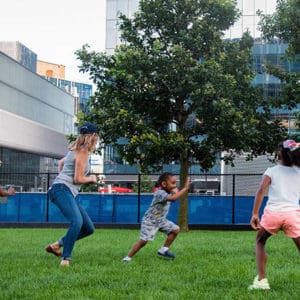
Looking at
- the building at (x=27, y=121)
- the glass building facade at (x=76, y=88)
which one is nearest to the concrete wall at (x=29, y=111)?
the building at (x=27, y=121)

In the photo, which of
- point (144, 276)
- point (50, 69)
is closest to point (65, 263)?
point (144, 276)

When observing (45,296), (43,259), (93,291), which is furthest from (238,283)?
(43,259)

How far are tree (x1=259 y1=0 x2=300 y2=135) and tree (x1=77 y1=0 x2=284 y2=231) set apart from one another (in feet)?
3.23

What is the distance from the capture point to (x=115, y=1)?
230ft

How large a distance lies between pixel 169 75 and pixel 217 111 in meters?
1.97

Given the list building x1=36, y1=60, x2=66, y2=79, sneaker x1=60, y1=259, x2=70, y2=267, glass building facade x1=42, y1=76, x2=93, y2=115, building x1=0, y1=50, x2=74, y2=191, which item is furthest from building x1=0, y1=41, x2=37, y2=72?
sneaker x1=60, y1=259, x2=70, y2=267

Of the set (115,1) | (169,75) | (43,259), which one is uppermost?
(115,1)

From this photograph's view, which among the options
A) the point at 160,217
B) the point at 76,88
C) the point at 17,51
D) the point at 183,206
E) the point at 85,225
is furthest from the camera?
the point at 76,88

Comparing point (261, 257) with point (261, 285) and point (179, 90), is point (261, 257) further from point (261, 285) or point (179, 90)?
point (179, 90)

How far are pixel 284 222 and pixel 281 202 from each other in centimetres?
19

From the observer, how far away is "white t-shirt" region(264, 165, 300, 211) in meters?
5.79

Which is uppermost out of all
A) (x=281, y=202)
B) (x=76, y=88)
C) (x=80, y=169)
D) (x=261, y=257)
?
(x=76, y=88)

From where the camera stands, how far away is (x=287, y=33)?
69.0 feet

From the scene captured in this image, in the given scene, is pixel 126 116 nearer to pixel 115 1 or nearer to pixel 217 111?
pixel 217 111
